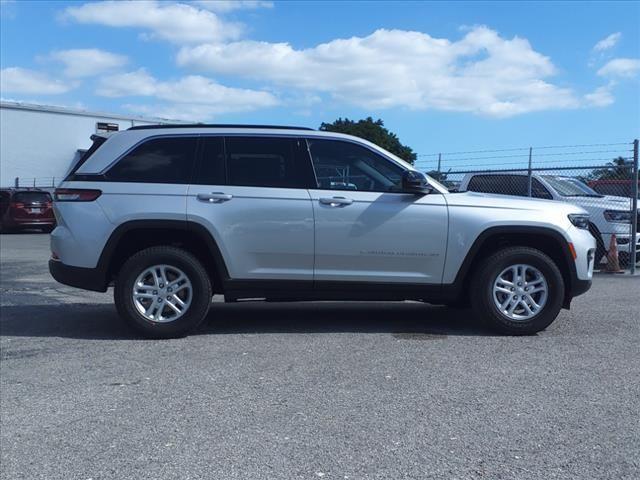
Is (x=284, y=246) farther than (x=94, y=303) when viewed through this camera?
No

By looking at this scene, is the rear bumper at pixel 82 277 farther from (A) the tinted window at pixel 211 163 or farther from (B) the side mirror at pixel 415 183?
(B) the side mirror at pixel 415 183

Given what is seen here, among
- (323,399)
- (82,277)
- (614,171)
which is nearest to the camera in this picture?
(323,399)

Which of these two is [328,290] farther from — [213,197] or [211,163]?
[211,163]

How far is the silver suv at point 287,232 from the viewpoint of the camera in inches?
274

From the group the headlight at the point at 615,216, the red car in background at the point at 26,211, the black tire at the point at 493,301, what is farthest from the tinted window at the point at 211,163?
the red car in background at the point at 26,211

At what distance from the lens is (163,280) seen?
7.01m

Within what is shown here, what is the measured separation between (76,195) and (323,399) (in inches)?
134

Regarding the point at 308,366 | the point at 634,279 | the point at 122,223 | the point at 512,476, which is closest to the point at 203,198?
the point at 122,223

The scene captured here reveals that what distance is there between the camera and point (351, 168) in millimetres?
7195

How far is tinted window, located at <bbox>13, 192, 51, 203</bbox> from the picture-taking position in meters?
25.0

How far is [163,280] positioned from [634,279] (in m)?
7.98

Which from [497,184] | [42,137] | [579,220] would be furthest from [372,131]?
[579,220]

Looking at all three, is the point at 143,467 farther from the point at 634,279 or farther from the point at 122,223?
the point at 634,279

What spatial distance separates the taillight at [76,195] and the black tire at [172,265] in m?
0.70
